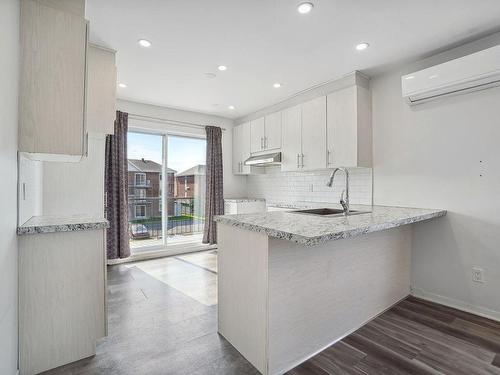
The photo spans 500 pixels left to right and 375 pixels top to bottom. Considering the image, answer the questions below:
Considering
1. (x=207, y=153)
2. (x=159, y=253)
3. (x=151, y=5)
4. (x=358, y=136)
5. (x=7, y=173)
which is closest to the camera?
(x=7, y=173)

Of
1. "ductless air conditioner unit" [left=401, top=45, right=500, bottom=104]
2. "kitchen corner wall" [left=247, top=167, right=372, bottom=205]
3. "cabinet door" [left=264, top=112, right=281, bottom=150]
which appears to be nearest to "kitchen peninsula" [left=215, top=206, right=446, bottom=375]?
"kitchen corner wall" [left=247, top=167, right=372, bottom=205]

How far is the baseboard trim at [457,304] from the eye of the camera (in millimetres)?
2403

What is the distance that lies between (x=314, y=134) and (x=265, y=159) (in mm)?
964

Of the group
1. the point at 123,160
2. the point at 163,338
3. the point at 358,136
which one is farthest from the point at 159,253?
the point at 358,136

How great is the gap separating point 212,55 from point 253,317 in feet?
8.09

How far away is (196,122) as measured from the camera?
492cm

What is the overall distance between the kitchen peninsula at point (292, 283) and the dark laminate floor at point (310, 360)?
0.11 m

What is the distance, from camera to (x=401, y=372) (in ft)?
5.57

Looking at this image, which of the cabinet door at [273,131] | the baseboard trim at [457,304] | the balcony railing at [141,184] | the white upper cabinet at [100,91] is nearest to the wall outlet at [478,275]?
the baseboard trim at [457,304]

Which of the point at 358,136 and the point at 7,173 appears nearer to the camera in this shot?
the point at 7,173

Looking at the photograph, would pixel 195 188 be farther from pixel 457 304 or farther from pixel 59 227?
pixel 457 304

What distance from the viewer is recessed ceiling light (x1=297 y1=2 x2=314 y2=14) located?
1972 millimetres

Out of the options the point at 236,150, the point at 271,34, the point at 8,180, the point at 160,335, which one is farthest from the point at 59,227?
the point at 236,150

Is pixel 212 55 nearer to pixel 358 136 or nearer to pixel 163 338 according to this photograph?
pixel 358 136
